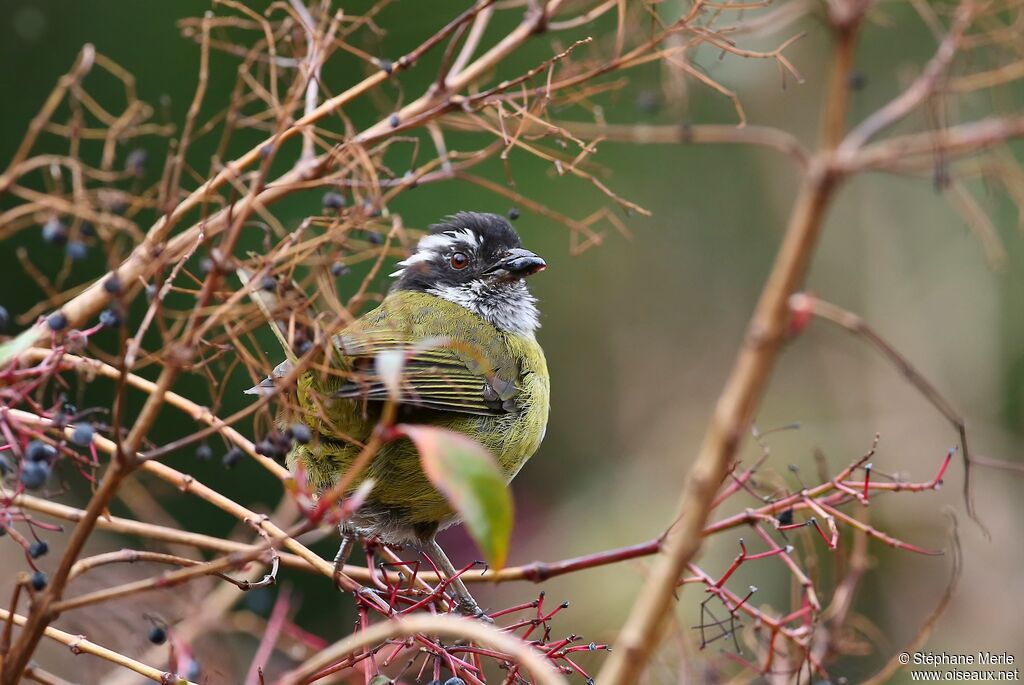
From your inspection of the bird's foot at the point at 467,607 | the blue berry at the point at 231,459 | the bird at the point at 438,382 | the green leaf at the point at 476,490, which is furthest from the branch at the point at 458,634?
the bird's foot at the point at 467,607

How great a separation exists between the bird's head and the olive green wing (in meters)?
0.12

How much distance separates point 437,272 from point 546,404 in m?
0.56

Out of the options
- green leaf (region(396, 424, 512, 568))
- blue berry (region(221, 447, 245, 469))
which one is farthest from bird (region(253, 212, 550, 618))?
green leaf (region(396, 424, 512, 568))

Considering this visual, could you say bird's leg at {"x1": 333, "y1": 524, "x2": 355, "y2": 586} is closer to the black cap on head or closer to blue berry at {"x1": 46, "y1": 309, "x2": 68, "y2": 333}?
the black cap on head

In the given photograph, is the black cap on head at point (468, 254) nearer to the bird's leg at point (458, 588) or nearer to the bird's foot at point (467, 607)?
the bird's leg at point (458, 588)

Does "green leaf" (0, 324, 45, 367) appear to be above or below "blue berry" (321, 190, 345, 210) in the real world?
below

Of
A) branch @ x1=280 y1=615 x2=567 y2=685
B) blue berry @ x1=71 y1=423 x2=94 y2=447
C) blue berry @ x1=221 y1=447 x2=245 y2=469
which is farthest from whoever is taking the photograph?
blue berry @ x1=221 y1=447 x2=245 y2=469

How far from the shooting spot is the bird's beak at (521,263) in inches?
137

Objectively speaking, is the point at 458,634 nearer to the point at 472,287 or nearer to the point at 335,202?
the point at 335,202

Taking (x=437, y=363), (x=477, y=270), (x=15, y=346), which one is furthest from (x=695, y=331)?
(x=15, y=346)

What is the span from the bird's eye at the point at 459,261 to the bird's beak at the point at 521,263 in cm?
12

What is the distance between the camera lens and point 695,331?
23.9ft

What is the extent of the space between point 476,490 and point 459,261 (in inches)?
95.8

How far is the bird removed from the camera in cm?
257
